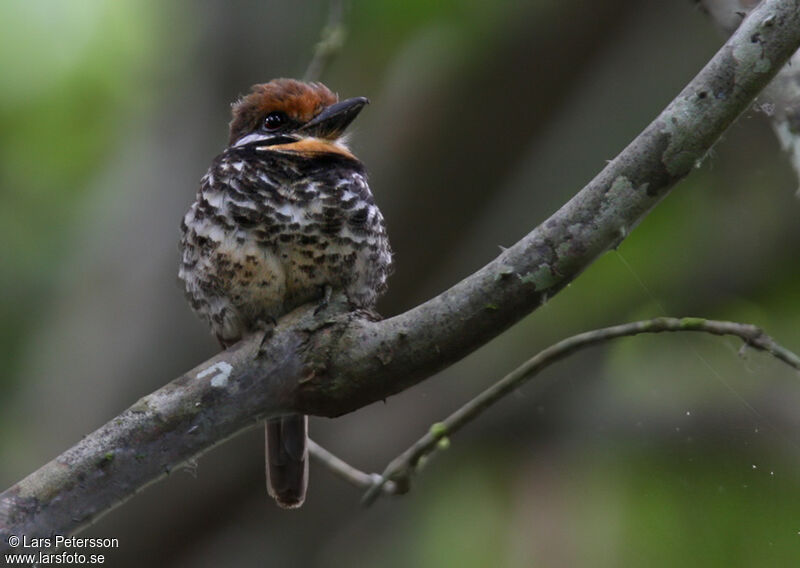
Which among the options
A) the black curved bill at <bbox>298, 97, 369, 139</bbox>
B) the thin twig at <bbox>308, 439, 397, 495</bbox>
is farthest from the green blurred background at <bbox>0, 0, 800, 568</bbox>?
the thin twig at <bbox>308, 439, 397, 495</bbox>

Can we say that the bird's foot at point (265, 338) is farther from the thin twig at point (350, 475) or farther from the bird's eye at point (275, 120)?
the bird's eye at point (275, 120)

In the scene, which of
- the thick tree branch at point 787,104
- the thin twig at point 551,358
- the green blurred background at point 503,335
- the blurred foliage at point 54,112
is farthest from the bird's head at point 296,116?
the blurred foliage at point 54,112

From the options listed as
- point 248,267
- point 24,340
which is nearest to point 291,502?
point 248,267

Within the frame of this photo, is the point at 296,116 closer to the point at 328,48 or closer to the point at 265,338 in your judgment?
the point at 328,48

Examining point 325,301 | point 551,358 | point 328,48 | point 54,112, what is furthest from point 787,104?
point 54,112

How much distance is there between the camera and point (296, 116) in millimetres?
3166

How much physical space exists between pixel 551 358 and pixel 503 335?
1.58m

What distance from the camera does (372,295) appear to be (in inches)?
114

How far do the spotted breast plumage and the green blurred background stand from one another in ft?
2.49

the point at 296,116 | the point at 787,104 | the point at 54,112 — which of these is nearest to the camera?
the point at 787,104

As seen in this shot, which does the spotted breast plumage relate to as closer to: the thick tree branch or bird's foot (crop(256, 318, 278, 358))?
bird's foot (crop(256, 318, 278, 358))

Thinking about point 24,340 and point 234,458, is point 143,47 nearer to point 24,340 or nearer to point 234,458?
point 24,340

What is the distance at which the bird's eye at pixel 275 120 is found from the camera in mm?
3176

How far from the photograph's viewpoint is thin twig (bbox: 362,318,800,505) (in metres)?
Answer: 2.21
